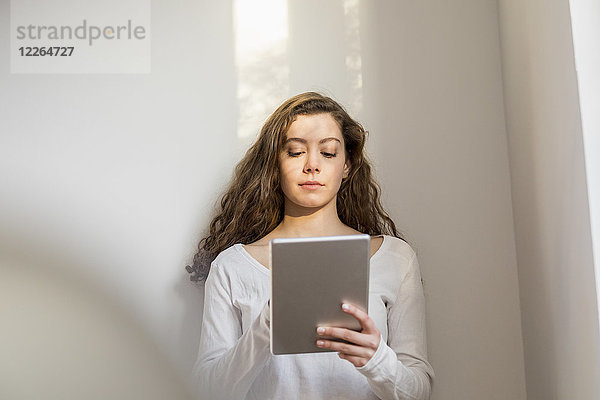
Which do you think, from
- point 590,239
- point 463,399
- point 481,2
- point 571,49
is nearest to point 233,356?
point 463,399

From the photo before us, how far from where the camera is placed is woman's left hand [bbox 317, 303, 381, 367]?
1188 mm

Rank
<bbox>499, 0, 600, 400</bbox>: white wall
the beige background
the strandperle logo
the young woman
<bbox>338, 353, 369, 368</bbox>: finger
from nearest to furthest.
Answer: <bbox>499, 0, 600, 400</bbox>: white wall
<bbox>338, 353, 369, 368</bbox>: finger
the young woman
the beige background
the strandperle logo

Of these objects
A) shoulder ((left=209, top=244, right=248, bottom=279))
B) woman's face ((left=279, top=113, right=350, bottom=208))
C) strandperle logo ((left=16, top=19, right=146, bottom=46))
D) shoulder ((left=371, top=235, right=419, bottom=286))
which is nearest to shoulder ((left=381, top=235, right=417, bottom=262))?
shoulder ((left=371, top=235, right=419, bottom=286))

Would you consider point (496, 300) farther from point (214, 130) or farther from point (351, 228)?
point (214, 130)

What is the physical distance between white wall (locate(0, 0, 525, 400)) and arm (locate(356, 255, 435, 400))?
137mm

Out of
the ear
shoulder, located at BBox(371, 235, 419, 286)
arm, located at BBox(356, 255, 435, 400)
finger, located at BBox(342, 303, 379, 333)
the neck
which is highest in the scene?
the ear

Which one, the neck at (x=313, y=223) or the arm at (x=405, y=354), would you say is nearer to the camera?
the arm at (x=405, y=354)

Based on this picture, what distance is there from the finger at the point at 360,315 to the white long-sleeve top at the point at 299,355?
0.05 m

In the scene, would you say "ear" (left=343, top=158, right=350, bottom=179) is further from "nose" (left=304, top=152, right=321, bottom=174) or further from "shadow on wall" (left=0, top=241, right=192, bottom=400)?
"shadow on wall" (left=0, top=241, right=192, bottom=400)

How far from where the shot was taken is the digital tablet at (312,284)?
3.72 feet

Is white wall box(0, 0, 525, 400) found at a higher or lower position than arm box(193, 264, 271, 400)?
higher

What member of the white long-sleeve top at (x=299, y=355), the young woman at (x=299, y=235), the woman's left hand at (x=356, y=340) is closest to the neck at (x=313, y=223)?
the young woman at (x=299, y=235)

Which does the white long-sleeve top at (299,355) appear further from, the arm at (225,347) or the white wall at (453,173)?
the white wall at (453,173)

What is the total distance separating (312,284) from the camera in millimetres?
1154
